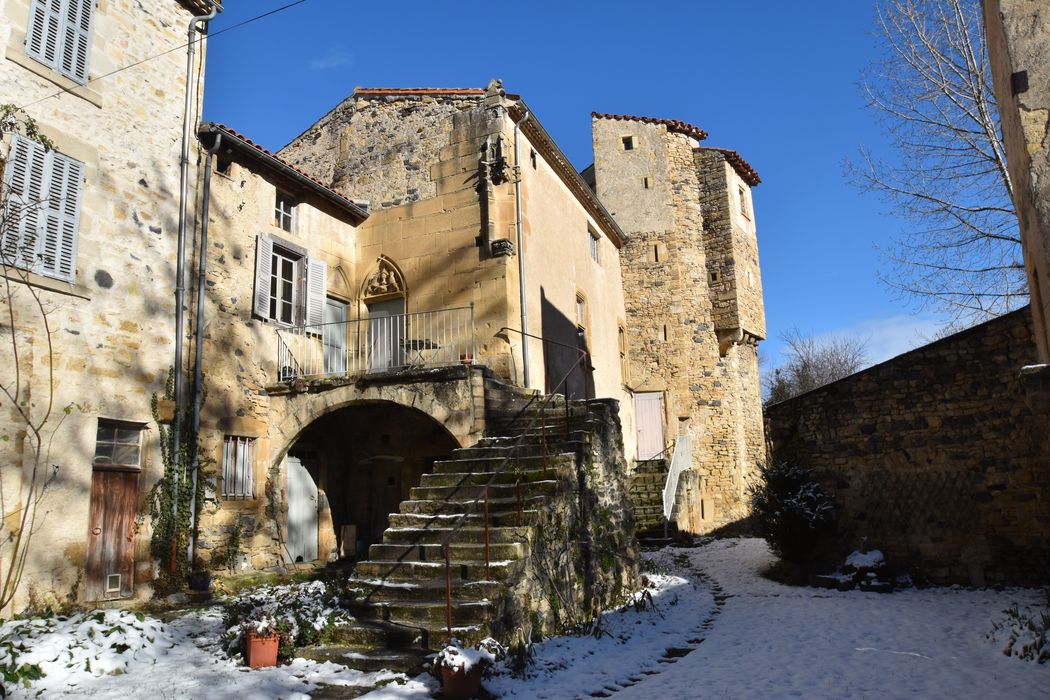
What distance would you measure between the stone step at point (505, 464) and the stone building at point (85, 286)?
4.07m

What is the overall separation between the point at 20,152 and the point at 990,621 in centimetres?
1268

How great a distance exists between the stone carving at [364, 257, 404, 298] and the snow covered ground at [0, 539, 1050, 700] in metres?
6.77

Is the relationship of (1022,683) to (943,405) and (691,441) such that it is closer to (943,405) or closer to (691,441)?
(943,405)

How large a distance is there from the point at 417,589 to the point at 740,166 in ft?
62.5

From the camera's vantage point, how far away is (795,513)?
11.4 m

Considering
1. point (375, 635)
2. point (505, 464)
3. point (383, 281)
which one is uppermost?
point (383, 281)

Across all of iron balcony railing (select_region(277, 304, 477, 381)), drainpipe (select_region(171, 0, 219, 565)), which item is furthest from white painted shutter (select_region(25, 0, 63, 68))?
iron balcony railing (select_region(277, 304, 477, 381))

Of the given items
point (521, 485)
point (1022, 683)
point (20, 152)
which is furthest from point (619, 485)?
point (20, 152)

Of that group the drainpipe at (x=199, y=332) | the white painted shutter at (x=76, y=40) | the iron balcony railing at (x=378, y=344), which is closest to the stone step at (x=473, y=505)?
the drainpipe at (x=199, y=332)

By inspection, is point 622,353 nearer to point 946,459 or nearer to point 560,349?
point 560,349

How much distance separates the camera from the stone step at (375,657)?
19.3ft

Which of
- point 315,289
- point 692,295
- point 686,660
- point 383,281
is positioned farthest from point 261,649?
point 692,295

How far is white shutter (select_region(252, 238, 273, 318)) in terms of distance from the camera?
442 inches

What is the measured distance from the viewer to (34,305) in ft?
26.7
